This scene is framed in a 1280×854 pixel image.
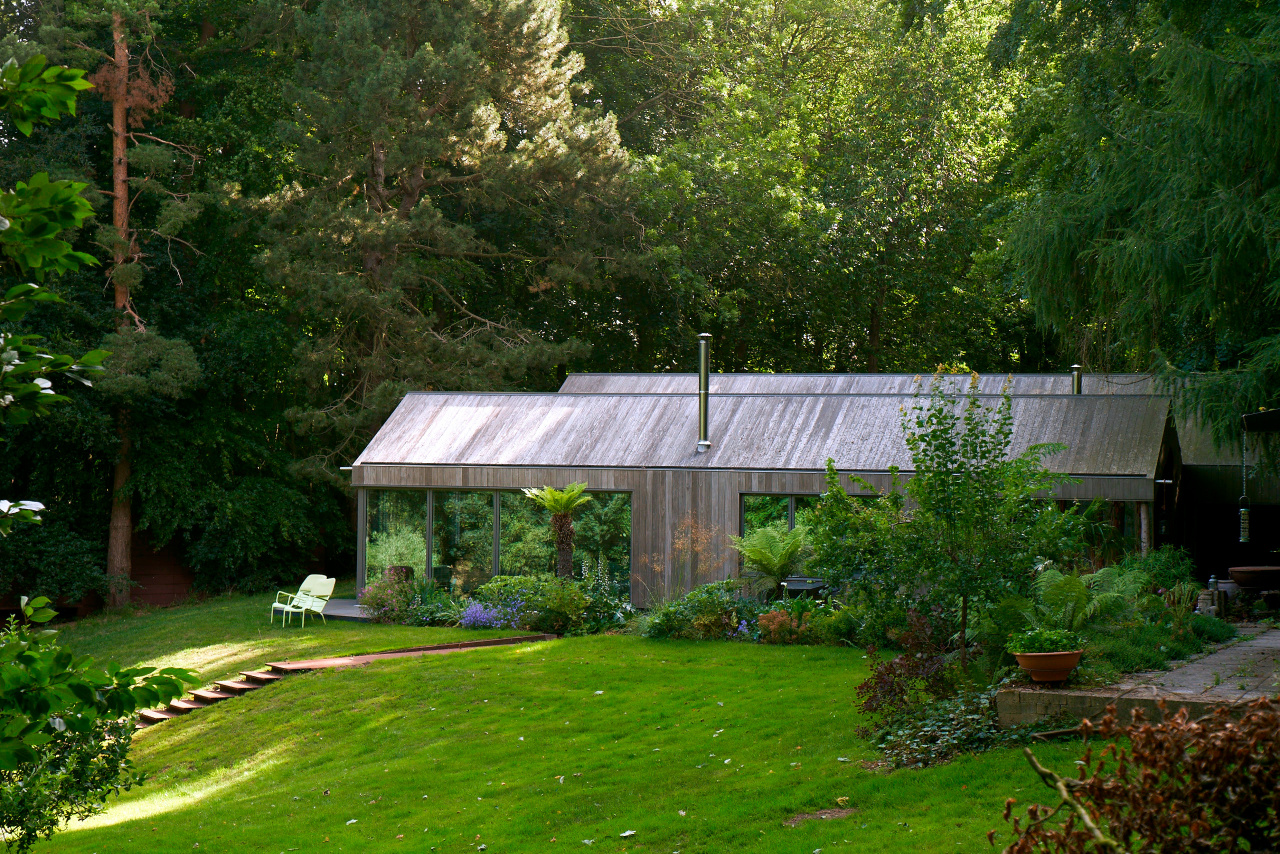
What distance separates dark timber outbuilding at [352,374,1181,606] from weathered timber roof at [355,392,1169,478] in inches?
1.0

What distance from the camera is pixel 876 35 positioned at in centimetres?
2916

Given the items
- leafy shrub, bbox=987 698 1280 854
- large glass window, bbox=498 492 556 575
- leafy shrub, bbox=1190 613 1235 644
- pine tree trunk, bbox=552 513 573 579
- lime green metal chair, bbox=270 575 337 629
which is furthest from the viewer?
lime green metal chair, bbox=270 575 337 629

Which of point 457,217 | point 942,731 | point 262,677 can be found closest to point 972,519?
point 942,731

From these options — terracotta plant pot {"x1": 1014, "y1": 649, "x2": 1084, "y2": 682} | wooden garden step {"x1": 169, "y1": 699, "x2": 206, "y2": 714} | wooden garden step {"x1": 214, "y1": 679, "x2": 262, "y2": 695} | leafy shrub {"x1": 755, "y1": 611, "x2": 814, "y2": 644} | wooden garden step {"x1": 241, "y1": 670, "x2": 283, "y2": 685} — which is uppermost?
terracotta plant pot {"x1": 1014, "y1": 649, "x2": 1084, "y2": 682}

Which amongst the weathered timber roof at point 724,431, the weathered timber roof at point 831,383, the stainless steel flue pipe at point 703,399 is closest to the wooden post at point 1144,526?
the weathered timber roof at point 724,431

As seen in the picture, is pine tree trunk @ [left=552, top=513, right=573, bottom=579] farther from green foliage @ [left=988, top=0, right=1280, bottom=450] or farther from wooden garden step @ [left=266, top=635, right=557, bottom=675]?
green foliage @ [left=988, top=0, right=1280, bottom=450]

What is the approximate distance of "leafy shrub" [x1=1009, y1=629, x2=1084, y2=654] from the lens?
774 centimetres

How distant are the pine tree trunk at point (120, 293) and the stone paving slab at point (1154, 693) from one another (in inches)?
798

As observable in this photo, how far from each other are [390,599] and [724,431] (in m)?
5.89

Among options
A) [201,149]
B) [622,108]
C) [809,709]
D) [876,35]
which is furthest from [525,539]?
[876,35]

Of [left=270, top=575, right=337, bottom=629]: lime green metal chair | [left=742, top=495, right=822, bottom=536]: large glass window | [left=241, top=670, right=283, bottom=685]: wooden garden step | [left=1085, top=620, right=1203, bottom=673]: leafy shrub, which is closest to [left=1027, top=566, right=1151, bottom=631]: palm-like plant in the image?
[left=1085, top=620, right=1203, bottom=673]: leafy shrub

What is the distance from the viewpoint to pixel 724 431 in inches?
683

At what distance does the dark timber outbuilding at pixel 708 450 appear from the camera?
50.2 feet

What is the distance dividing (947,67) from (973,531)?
24.3m
